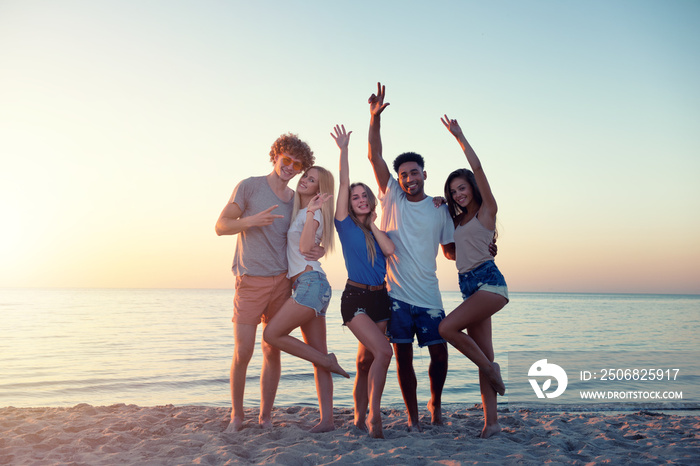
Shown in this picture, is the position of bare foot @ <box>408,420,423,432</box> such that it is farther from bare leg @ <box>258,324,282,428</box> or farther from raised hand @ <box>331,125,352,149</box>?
raised hand @ <box>331,125,352,149</box>

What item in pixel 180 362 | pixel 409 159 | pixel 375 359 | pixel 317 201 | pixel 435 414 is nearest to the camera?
pixel 375 359

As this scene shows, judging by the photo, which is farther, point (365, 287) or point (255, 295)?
point (255, 295)

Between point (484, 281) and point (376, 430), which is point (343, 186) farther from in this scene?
point (376, 430)

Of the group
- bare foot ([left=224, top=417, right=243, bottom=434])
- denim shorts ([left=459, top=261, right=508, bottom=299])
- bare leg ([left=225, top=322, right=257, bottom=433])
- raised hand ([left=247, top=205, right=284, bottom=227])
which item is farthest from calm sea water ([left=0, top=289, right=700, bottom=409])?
raised hand ([left=247, top=205, right=284, bottom=227])

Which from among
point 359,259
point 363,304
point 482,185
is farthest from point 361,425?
point 482,185

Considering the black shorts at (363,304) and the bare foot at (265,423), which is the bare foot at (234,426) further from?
the black shorts at (363,304)

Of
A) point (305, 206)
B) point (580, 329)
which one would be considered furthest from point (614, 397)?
point (580, 329)

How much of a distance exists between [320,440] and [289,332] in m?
1.04

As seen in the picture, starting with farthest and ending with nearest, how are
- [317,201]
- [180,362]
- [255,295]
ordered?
[180,362]
[255,295]
[317,201]

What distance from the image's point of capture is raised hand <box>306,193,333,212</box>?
4.54m

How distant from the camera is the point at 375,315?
179 inches

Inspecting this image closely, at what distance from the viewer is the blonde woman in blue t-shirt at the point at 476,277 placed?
447 cm

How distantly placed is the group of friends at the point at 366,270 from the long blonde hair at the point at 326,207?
1cm

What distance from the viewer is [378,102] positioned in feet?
16.2
